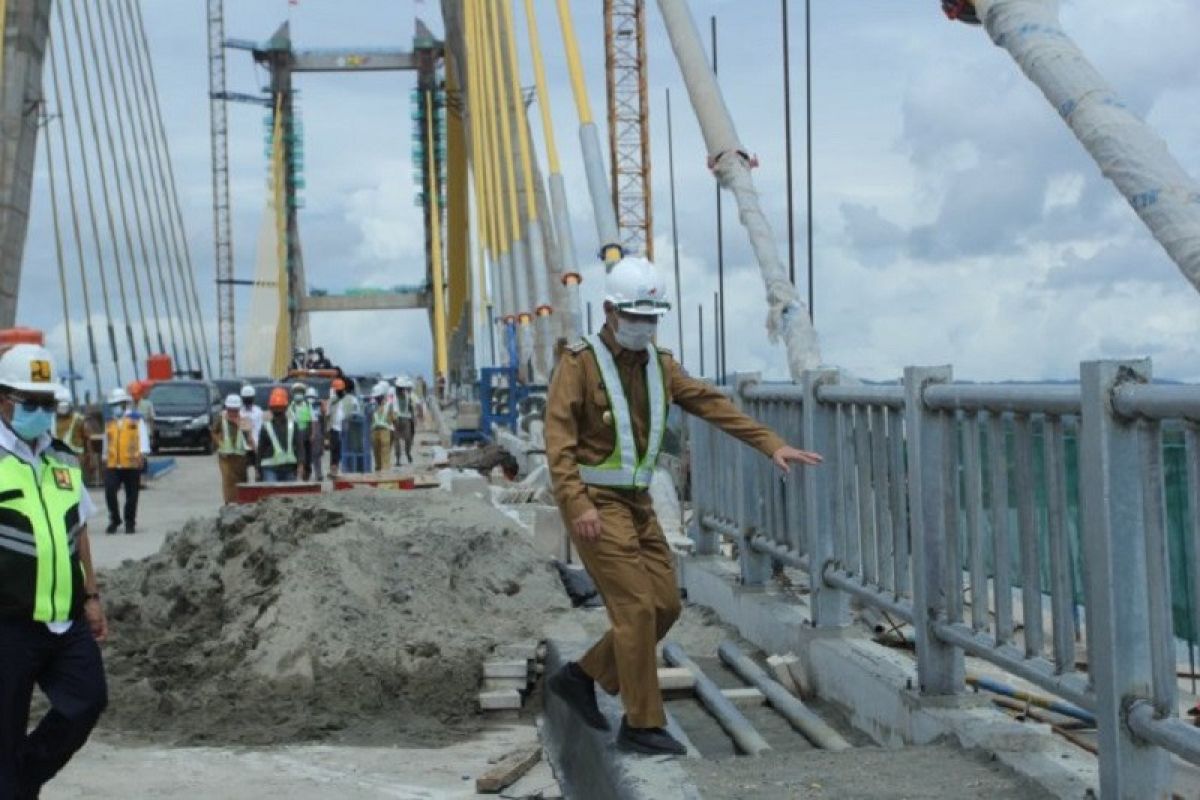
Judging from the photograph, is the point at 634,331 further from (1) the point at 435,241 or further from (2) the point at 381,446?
(1) the point at 435,241

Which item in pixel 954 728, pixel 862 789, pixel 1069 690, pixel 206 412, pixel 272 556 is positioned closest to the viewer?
pixel 1069 690

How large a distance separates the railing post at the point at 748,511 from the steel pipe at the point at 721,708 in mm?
937

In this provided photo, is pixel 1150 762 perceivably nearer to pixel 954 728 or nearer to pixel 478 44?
pixel 954 728

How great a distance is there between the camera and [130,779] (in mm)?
8422

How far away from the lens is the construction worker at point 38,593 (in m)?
6.04

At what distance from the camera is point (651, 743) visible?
261 inches

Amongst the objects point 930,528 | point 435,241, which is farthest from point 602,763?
point 435,241

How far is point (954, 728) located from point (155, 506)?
78.0 feet

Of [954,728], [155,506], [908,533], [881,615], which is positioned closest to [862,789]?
[954,728]

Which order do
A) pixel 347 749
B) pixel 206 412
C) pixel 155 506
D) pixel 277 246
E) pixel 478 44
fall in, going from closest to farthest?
pixel 347 749 → pixel 155 506 → pixel 206 412 → pixel 478 44 → pixel 277 246

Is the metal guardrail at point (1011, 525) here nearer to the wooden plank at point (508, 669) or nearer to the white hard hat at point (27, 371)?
the wooden plank at point (508, 669)

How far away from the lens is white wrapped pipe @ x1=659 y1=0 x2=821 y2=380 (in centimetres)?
1213

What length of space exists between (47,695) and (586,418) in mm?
2115

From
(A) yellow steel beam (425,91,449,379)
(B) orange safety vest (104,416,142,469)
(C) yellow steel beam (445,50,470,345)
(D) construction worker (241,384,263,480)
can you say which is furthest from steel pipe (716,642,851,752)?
(A) yellow steel beam (425,91,449,379)
